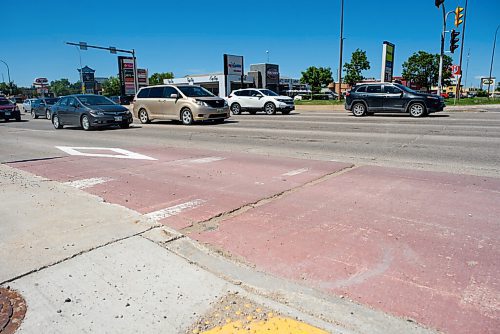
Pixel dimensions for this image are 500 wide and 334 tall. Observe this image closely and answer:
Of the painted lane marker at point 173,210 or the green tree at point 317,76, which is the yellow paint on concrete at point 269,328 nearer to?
the painted lane marker at point 173,210

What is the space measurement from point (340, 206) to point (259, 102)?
→ 67.5ft

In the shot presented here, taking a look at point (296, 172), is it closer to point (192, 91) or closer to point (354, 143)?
point (354, 143)

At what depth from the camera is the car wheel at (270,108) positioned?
24.6 meters

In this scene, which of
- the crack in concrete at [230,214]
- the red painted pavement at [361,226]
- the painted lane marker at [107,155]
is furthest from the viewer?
the painted lane marker at [107,155]

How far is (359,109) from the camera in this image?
20.6 meters

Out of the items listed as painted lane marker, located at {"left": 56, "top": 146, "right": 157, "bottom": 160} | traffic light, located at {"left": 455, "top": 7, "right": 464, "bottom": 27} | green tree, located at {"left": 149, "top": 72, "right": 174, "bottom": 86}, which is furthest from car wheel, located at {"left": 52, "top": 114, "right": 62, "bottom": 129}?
green tree, located at {"left": 149, "top": 72, "right": 174, "bottom": 86}

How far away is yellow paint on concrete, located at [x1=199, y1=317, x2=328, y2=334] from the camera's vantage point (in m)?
Answer: 2.45

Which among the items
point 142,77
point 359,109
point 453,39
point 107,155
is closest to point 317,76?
point 142,77

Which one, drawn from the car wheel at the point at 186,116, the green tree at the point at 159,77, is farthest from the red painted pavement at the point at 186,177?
the green tree at the point at 159,77

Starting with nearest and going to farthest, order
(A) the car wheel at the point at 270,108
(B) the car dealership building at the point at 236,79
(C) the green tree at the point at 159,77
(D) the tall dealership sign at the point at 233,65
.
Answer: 1. (A) the car wheel at the point at 270,108
2. (D) the tall dealership sign at the point at 233,65
3. (B) the car dealership building at the point at 236,79
4. (C) the green tree at the point at 159,77

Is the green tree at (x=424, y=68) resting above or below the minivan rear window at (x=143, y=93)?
above

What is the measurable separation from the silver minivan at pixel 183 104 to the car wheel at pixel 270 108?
6.37 m

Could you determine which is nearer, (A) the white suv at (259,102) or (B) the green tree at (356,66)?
(A) the white suv at (259,102)

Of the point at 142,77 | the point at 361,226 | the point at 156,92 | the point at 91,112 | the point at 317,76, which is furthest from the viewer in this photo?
the point at 317,76
